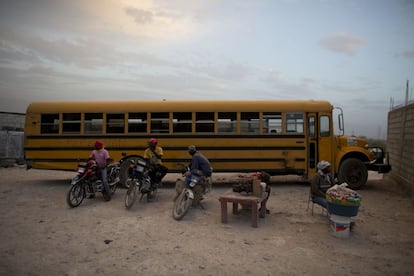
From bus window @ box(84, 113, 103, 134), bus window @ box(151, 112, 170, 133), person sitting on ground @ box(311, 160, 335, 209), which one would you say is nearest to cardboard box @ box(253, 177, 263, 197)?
person sitting on ground @ box(311, 160, 335, 209)

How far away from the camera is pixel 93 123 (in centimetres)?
966

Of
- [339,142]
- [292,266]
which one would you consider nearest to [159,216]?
[292,266]

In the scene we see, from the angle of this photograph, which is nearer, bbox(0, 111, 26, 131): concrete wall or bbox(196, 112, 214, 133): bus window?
bbox(196, 112, 214, 133): bus window

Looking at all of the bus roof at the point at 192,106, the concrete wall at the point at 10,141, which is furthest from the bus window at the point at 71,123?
the concrete wall at the point at 10,141

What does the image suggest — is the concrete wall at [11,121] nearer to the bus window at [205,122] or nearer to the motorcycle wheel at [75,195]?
the motorcycle wheel at [75,195]

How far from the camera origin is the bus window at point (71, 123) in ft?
31.7

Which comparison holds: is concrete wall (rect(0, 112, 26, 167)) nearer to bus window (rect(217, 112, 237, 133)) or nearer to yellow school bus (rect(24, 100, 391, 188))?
yellow school bus (rect(24, 100, 391, 188))

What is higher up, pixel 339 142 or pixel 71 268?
pixel 339 142

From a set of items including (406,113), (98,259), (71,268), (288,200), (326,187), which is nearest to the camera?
(71,268)

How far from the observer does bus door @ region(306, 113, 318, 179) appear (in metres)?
9.36

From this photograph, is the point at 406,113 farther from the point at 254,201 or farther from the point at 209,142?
the point at 254,201

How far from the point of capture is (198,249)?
457 centimetres

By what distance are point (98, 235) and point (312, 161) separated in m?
6.65

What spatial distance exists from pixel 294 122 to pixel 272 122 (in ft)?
2.18
